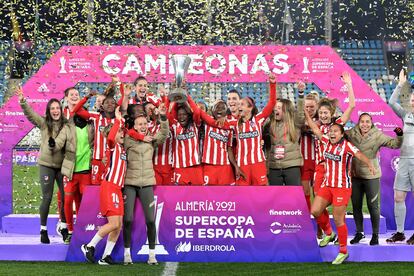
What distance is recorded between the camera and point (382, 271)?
6762 mm

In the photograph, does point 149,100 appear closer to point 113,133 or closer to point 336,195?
point 113,133

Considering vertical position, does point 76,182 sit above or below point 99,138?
below

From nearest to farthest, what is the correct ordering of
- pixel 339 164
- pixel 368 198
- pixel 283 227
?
pixel 339 164, pixel 283 227, pixel 368 198

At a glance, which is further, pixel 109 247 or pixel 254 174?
pixel 254 174

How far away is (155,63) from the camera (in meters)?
9.10

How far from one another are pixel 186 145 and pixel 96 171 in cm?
101

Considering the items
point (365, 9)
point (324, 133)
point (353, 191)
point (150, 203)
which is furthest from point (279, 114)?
point (365, 9)

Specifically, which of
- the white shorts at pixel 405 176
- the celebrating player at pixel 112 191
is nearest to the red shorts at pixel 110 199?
A: the celebrating player at pixel 112 191

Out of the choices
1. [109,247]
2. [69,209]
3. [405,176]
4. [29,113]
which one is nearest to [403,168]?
[405,176]

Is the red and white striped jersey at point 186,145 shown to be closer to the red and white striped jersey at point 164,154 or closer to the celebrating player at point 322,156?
the red and white striped jersey at point 164,154

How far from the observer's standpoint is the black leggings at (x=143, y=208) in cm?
712

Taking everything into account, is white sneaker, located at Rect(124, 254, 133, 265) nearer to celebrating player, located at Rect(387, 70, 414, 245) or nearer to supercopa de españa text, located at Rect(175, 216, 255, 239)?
supercopa de españa text, located at Rect(175, 216, 255, 239)

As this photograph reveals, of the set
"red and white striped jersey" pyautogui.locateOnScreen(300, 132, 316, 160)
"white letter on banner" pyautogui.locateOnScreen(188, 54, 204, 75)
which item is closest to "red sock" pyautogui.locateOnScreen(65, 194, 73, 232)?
"white letter on banner" pyautogui.locateOnScreen(188, 54, 204, 75)

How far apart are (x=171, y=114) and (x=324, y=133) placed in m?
1.64
